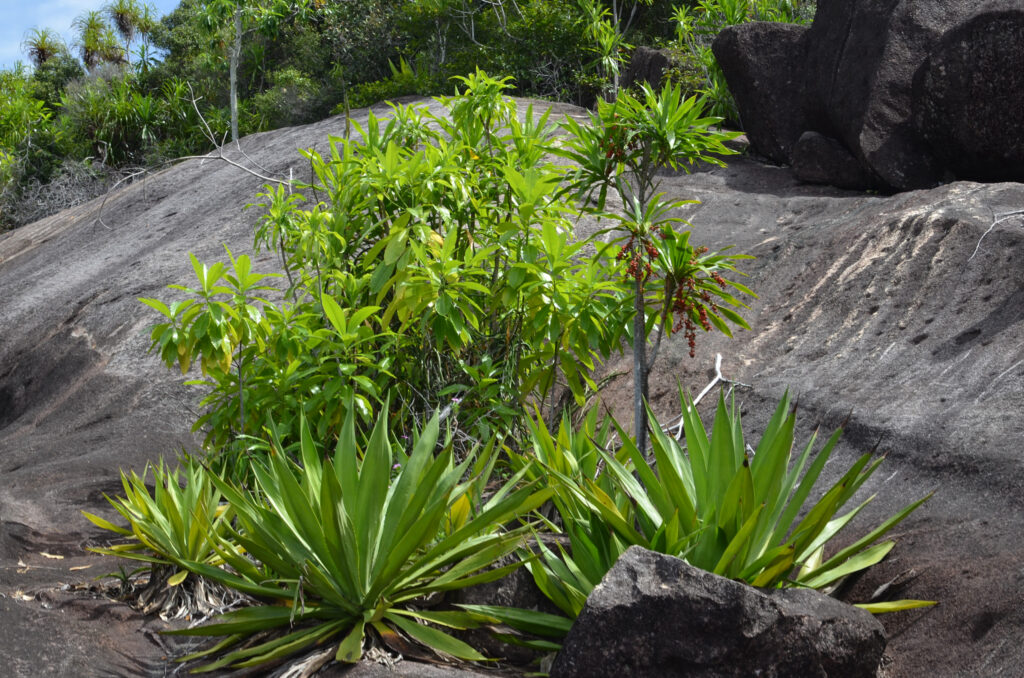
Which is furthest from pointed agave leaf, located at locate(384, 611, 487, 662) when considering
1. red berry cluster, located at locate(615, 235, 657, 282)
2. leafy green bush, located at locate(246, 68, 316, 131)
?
leafy green bush, located at locate(246, 68, 316, 131)

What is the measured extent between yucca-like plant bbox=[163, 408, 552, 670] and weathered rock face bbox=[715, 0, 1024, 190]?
597 cm

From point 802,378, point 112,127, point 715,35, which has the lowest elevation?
point 802,378

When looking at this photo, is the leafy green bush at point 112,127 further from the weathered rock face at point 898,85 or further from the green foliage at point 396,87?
the weathered rock face at point 898,85

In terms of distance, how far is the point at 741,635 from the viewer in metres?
2.80

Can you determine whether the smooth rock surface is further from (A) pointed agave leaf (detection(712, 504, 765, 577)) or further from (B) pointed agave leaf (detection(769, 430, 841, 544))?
(A) pointed agave leaf (detection(712, 504, 765, 577))

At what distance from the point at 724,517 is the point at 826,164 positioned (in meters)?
6.82

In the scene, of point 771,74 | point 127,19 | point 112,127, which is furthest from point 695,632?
point 127,19

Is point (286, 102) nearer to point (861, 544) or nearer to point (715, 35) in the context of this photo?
point (715, 35)

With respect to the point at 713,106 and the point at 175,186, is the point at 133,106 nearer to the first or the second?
the point at 175,186

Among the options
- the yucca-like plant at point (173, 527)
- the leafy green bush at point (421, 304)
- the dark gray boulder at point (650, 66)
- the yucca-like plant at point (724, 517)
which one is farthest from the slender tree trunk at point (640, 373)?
the dark gray boulder at point (650, 66)

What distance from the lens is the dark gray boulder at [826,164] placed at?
9049mm

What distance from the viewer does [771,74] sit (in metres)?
10.1

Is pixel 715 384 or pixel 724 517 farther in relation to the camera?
pixel 715 384

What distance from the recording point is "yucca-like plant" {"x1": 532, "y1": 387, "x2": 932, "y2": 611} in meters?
3.19
